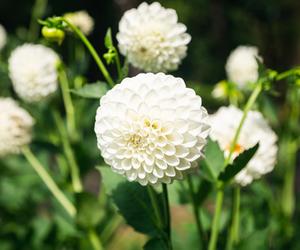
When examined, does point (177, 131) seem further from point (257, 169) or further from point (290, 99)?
point (290, 99)

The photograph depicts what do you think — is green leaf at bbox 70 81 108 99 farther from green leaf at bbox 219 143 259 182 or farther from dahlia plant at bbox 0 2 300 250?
green leaf at bbox 219 143 259 182

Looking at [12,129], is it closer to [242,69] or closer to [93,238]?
[93,238]

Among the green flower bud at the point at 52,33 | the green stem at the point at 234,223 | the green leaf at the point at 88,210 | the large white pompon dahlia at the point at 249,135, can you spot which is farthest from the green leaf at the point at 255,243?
the green flower bud at the point at 52,33

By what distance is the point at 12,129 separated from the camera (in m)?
1.52

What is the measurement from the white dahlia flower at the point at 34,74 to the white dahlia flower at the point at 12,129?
0.06m

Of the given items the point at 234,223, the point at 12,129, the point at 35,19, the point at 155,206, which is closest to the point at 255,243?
the point at 234,223

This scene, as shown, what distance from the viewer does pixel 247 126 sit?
121 centimetres

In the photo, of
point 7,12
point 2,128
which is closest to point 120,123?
point 2,128

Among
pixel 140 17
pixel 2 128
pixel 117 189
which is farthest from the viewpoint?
pixel 2 128

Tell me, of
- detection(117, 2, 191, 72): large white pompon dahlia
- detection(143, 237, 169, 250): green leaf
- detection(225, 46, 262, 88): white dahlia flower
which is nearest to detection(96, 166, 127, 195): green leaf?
detection(143, 237, 169, 250): green leaf

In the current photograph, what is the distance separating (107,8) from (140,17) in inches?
279

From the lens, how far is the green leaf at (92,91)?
3.32 ft

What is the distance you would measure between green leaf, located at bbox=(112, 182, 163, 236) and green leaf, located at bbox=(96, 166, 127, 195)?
2 cm

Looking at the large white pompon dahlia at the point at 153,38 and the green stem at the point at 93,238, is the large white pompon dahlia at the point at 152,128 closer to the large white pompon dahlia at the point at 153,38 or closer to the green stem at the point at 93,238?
the large white pompon dahlia at the point at 153,38
